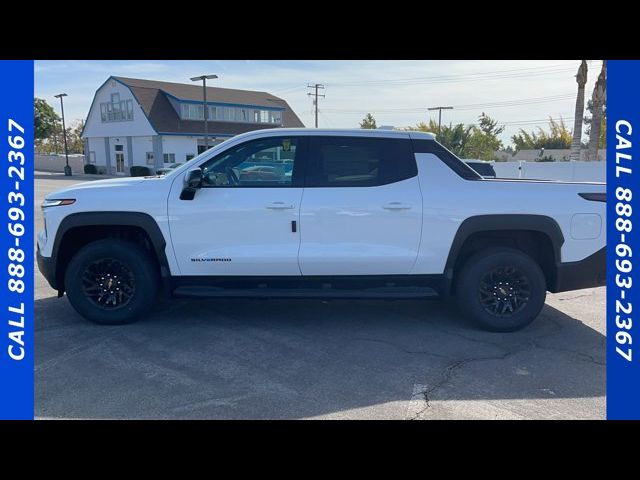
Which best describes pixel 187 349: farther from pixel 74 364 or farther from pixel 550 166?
pixel 550 166

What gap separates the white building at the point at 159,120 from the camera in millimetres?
43812

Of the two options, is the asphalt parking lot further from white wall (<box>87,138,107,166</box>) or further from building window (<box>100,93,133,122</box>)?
white wall (<box>87,138,107,166</box>)

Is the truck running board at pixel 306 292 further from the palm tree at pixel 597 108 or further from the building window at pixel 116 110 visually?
the building window at pixel 116 110

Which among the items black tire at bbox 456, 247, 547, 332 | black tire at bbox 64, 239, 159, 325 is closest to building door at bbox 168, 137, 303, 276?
black tire at bbox 64, 239, 159, 325

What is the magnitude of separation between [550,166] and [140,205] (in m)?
Answer: 20.7

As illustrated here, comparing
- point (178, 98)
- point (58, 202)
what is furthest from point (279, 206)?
point (178, 98)

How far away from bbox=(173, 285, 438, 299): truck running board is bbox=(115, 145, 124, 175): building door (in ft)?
150

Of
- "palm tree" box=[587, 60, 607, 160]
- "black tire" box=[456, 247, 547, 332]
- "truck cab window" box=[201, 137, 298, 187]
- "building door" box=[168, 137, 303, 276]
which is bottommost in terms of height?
"black tire" box=[456, 247, 547, 332]

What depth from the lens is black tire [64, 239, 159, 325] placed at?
5.16 metres

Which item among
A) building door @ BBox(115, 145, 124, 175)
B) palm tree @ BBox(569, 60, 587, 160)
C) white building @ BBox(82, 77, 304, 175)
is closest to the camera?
palm tree @ BBox(569, 60, 587, 160)

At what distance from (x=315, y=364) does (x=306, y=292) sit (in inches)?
36.6

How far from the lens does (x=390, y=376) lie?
421cm

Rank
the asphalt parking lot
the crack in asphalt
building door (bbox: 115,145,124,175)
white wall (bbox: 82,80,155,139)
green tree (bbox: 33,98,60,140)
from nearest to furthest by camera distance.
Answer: the asphalt parking lot
the crack in asphalt
white wall (bbox: 82,80,155,139)
building door (bbox: 115,145,124,175)
green tree (bbox: 33,98,60,140)

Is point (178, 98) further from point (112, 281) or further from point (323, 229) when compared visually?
point (323, 229)
